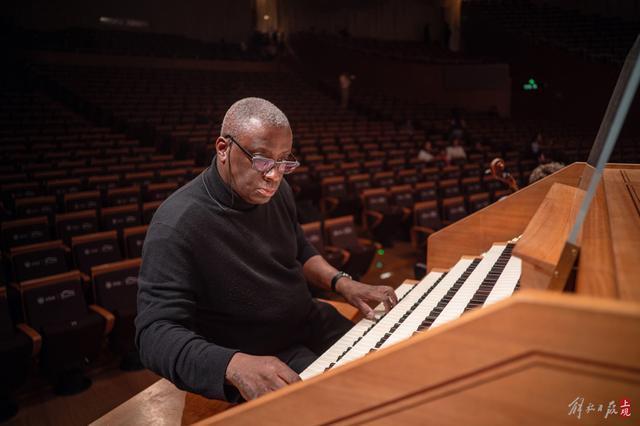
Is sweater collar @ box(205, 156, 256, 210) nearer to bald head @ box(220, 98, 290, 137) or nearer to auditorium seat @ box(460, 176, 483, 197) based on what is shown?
bald head @ box(220, 98, 290, 137)

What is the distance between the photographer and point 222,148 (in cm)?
98

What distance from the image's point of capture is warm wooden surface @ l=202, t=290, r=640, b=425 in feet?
1.34

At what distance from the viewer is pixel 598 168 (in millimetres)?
518

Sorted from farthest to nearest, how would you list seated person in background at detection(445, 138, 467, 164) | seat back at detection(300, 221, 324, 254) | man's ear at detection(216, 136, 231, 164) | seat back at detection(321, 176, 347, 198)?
seated person in background at detection(445, 138, 467, 164), seat back at detection(321, 176, 347, 198), seat back at detection(300, 221, 324, 254), man's ear at detection(216, 136, 231, 164)

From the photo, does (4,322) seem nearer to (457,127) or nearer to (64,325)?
(64,325)

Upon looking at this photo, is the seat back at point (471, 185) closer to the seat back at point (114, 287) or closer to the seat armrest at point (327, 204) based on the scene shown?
the seat armrest at point (327, 204)

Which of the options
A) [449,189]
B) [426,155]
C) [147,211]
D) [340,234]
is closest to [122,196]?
[147,211]

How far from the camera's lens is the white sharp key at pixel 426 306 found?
0.88 metres

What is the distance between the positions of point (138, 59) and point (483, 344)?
1041 centimetres

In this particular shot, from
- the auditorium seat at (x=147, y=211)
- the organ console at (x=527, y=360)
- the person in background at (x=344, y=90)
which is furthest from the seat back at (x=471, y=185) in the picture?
the person in background at (x=344, y=90)

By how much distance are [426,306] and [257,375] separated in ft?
1.30

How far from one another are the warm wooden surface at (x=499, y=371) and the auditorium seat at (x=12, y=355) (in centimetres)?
154

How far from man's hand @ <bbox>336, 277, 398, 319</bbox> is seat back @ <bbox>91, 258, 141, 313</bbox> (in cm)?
121

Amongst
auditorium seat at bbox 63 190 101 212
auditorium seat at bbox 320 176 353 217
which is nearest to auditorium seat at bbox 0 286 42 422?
auditorium seat at bbox 63 190 101 212
